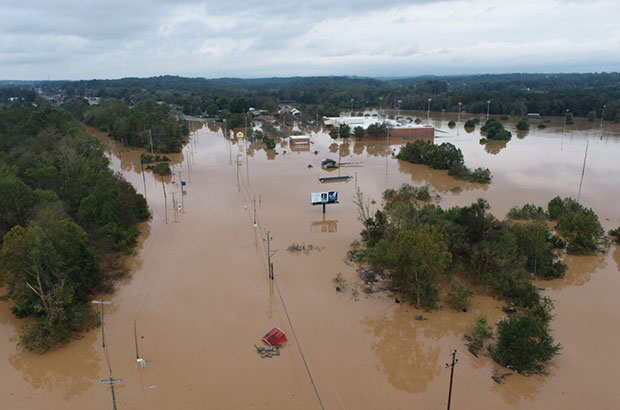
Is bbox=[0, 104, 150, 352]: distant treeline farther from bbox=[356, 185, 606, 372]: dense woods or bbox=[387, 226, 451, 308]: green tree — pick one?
bbox=[356, 185, 606, 372]: dense woods

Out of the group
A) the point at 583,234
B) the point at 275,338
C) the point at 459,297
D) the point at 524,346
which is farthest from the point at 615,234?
the point at 275,338

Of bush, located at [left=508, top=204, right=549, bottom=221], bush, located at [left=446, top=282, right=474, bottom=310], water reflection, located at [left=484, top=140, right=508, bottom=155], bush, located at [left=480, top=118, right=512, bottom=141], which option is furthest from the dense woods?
bush, located at [left=480, top=118, right=512, bottom=141]

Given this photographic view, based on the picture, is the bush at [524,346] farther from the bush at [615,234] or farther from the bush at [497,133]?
the bush at [497,133]

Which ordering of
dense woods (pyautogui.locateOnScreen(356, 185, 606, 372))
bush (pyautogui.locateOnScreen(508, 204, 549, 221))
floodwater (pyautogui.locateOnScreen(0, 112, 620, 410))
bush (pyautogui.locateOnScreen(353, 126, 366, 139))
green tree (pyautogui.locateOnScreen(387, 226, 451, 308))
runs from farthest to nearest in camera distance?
bush (pyautogui.locateOnScreen(353, 126, 366, 139)) < bush (pyautogui.locateOnScreen(508, 204, 549, 221)) < green tree (pyautogui.locateOnScreen(387, 226, 451, 308)) < dense woods (pyautogui.locateOnScreen(356, 185, 606, 372)) < floodwater (pyautogui.locateOnScreen(0, 112, 620, 410))

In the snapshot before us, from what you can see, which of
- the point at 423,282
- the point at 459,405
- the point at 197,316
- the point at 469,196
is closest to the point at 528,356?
the point at 459,405

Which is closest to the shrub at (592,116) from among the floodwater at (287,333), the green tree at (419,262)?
the floodwater at (287,333)

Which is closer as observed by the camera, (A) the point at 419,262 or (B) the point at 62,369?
(B) the point at 62,369

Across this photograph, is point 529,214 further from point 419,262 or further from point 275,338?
point 275,338
